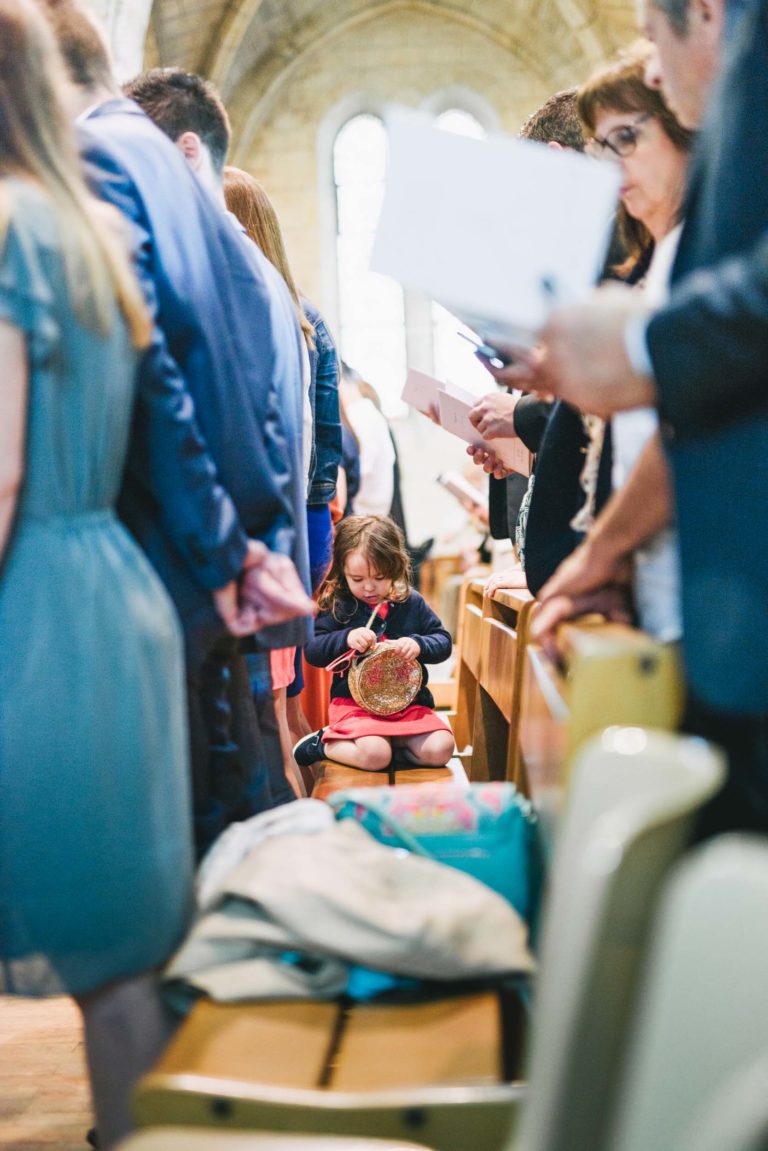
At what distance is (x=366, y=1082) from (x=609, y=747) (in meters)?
0.49

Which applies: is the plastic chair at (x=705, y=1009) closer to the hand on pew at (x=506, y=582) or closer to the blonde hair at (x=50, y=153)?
the blonde hair at (x=50, y=153)

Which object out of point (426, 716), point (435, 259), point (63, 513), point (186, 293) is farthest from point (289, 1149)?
point (426, 716)

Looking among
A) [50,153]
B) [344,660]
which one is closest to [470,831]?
[50,153]

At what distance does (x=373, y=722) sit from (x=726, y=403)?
2357 millimetres

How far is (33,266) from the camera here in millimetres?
1438

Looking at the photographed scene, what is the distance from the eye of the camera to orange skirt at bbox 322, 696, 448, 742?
342cm

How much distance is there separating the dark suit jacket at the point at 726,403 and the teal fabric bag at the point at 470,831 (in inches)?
22.1

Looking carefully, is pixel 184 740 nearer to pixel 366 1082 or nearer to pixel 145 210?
pixel 366 1082

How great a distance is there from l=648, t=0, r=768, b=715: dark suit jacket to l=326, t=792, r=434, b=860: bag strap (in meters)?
0.59

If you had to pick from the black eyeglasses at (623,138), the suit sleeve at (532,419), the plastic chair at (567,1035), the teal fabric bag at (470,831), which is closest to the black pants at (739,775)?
the plastic chair at (567,1035)

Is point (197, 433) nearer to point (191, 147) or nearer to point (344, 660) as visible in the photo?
point (191, 147)

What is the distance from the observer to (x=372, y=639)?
12.0ft

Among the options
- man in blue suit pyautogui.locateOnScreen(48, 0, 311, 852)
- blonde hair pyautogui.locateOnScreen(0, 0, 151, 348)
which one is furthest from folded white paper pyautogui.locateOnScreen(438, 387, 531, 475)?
blonde hair pyautogui.locateOnScreen(0, 0, 151, 348)

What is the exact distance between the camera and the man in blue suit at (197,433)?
1.63 m
